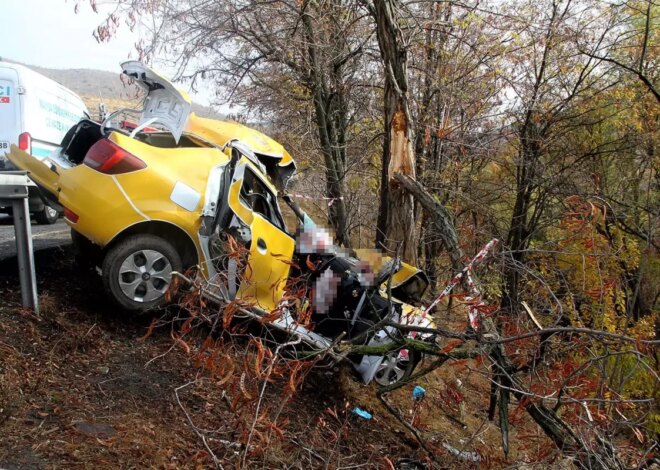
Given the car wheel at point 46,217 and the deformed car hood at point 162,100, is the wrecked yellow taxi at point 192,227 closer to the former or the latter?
the deformed car hood at point 162,100

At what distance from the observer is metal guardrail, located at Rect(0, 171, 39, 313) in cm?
400

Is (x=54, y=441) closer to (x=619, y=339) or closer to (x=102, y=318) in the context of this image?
(x=102, y=318)

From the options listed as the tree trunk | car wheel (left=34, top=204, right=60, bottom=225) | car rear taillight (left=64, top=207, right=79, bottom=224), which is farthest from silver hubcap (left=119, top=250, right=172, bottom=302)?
the tree trunk

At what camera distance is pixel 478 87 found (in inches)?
431

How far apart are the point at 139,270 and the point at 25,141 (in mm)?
4814

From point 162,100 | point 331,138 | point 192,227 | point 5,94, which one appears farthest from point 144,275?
point 331,138

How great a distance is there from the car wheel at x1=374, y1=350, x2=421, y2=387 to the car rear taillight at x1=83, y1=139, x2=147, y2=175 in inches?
123

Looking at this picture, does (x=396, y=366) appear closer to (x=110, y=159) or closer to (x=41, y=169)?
(x=110, y=159)

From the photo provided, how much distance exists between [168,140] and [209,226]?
1.59 meters

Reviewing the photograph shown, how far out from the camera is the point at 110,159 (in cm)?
449

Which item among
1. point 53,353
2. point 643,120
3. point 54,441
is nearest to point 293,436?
point 54,441

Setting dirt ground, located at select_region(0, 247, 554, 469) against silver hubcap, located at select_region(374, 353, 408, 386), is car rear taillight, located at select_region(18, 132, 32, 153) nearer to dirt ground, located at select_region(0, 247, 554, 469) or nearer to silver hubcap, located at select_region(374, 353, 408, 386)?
dirt ground, located at select_region(0, 247, 554, 469)

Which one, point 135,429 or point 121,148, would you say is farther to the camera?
point 121,148

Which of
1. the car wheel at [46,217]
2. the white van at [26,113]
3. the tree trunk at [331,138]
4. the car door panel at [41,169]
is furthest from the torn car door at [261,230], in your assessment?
the car wheel at [46,217]
